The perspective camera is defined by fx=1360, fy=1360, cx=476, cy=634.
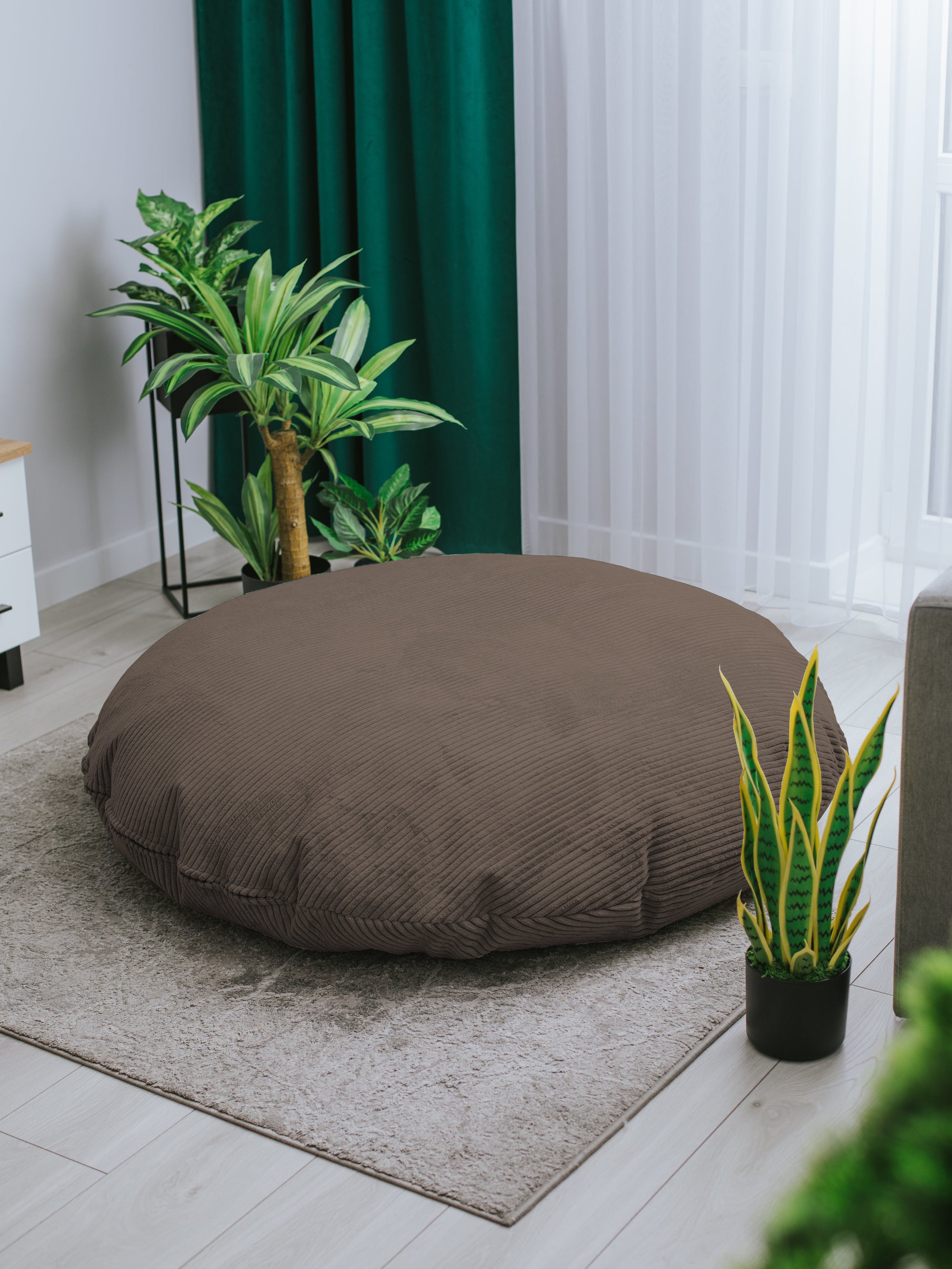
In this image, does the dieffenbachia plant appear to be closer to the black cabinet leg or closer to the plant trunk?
the plant trunk

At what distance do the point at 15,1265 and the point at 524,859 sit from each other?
0.76 m

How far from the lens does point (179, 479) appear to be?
353 centimetres

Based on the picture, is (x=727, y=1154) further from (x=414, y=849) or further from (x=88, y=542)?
(x=88, y=542)

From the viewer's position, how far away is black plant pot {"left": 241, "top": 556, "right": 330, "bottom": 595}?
3.23 m

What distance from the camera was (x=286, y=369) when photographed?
300 centimetres

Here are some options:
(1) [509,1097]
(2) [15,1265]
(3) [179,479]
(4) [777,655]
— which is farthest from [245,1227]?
(3) [179,479]

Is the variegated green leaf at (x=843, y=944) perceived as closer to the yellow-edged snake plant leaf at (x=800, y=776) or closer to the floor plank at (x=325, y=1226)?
the yellow-edged snake plant leaf at (x=800, y=776)

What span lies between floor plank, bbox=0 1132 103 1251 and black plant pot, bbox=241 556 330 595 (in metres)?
1.76

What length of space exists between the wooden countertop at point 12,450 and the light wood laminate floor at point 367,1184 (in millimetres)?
1411

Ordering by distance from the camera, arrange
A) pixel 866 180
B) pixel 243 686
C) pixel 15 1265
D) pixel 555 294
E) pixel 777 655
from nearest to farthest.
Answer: pixel 15 1265
pixel 243 686
pixel 777 655
pixel 866 180
pixel 555 294

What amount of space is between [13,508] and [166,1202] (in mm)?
1756

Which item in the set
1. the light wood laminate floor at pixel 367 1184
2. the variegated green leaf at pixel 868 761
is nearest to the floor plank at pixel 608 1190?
the light wood laminate floor at pixel 367 1184

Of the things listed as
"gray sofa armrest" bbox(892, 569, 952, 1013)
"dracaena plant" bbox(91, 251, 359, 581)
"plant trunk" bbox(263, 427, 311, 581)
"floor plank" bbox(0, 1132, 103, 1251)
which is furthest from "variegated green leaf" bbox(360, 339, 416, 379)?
"floor plank" bbox(0, 1132, 103, 1251)

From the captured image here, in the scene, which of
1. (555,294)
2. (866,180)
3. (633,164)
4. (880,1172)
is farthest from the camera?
(555,294)
